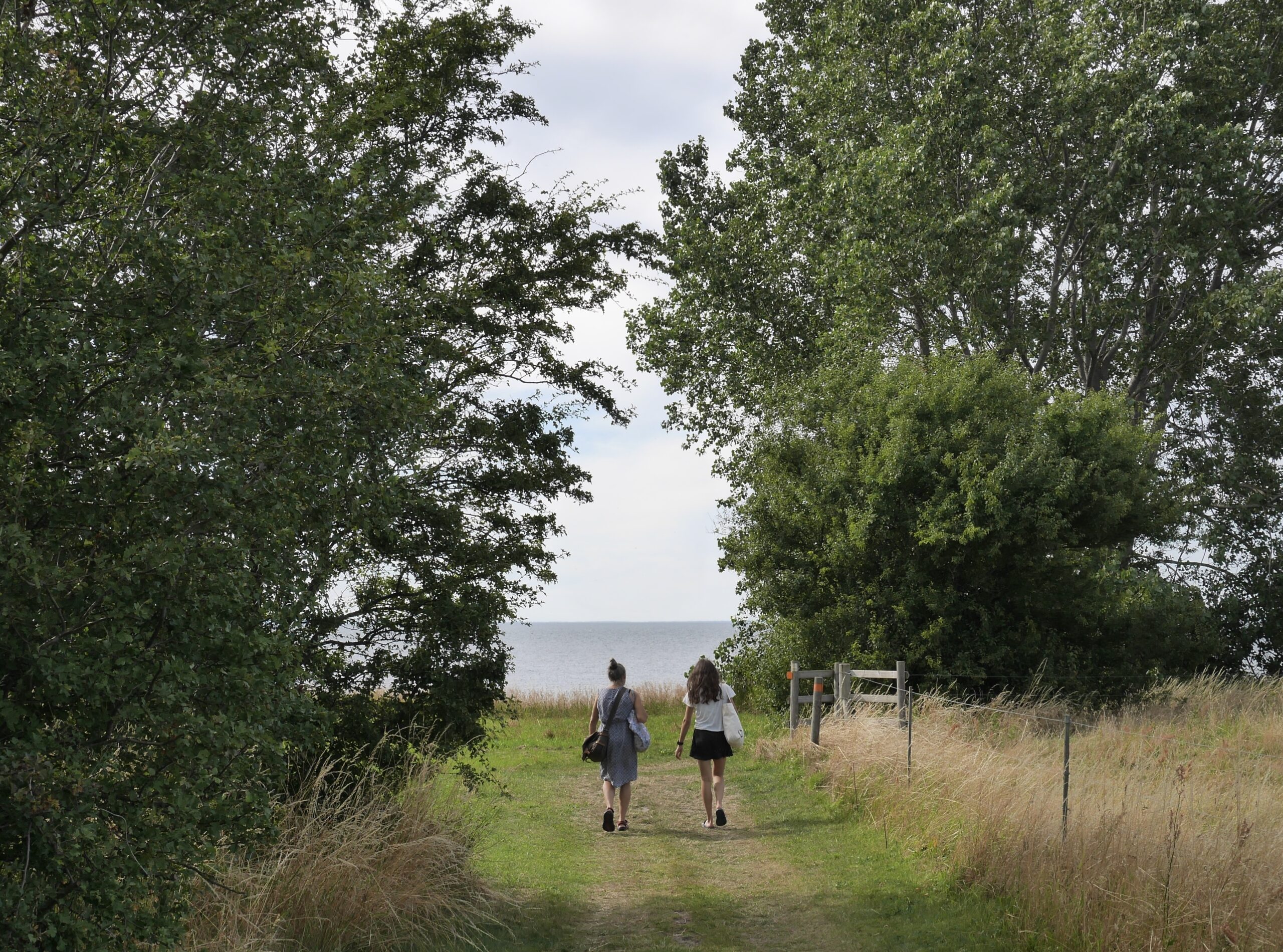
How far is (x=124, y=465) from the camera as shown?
4602mm

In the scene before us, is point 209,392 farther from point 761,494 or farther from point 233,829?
point 761,494

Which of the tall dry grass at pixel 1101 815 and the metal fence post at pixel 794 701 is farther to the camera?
the metal fence post at pixel 794 701

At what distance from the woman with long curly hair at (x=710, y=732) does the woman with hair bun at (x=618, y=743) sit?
646 millimetres

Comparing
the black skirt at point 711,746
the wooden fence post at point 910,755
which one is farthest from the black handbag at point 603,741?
the wooden fence post at point 910,755

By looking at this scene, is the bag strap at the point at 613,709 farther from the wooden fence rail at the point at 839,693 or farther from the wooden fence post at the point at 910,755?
the wooden fence rail at the point at 839,693

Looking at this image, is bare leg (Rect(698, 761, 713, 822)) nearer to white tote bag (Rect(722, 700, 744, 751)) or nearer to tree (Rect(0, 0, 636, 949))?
white tote bag (Rect(722, 700, 744, 751))

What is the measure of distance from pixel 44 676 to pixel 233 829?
1276 mm

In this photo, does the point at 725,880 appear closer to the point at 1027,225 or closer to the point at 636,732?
the point at 636,732

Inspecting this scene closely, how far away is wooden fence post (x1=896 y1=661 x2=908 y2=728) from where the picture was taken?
13.2 metres

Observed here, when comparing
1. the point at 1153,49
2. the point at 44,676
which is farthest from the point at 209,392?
the point at 1153,49

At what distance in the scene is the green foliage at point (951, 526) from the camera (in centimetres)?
1619

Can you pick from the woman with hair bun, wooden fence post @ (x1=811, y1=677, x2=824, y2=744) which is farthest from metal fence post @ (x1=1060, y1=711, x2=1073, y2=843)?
wooden fence post @ (x1=811, y1=677, x2=824, y2=744)

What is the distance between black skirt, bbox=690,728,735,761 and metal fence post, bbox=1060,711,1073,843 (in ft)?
13.7

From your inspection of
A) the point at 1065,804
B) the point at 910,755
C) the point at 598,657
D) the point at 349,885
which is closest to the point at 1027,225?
the point at 910,755
